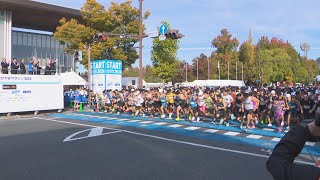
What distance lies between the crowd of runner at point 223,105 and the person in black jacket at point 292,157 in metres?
9.52

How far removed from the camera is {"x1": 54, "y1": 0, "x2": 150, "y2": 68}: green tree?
31188 mm

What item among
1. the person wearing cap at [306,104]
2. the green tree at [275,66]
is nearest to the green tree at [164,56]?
the person wearing cap at [306,104]

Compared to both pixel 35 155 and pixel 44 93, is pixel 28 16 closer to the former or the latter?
pixel 44 93

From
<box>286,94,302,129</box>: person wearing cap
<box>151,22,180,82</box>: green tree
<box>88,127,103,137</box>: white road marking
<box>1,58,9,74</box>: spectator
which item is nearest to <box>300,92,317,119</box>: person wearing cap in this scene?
<box>286,94,302,129</box>: person wearing cap

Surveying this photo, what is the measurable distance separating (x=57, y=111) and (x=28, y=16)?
62.1 feet

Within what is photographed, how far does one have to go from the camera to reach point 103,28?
3203cm

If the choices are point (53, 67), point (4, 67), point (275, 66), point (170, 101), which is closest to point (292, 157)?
point (170, 101)

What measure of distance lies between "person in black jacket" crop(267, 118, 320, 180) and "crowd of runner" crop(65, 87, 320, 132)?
9.52 meters

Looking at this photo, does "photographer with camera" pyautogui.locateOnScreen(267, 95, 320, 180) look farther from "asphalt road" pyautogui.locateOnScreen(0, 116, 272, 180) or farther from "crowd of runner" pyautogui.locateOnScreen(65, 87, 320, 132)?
"crowd of runner" pyautogui.locateOnScreen(65, 87, 320, 132)

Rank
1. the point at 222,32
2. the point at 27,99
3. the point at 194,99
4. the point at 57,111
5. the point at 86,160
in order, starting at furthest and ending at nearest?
the point at 222,32
the point at 57,111
the point at 27,99
the point at 194,99
the point at 86,160

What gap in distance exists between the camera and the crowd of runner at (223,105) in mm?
14781

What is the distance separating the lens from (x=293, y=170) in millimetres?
2096

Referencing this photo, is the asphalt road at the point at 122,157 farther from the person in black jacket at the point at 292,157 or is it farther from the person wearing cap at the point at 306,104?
the person in black jacket at the point at 292,157

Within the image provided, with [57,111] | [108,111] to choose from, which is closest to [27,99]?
[57,111]
